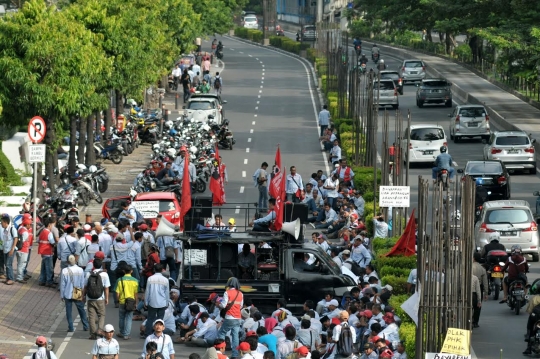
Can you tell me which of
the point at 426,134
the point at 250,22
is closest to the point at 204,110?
the point at 426,134

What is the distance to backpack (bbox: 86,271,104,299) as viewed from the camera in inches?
995

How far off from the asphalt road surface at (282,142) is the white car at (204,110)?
1.32 metres

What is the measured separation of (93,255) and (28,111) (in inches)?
397

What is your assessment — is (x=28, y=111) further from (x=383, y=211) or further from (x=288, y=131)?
(x=288, y=131)

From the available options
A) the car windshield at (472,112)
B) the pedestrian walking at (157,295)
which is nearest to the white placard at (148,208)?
the pedestrian walking at (157,295)

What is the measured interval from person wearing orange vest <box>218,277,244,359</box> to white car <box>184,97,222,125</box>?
31.6 m

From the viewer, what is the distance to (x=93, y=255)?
28734 mm

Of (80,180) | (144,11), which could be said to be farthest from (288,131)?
(80,180)

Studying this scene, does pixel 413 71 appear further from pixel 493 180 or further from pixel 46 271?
pixel 46 271

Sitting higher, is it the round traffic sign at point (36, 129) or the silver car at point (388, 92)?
the round traffic sign at point (36, 129)

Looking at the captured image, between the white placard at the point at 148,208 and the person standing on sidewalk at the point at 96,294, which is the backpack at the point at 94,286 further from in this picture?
the white placard at the point at 148,208

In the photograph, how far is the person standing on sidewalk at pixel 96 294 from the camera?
25359mm

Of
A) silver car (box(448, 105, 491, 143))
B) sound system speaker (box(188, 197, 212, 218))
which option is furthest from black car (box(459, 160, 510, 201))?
silver car (box(448, 105, 491, 143))

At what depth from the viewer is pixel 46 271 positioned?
1172 inches
